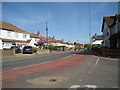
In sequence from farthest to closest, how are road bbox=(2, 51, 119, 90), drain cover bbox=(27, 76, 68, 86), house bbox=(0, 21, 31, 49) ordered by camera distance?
house bbox=(0, 21, 31, 49) < drain cover bbox=(27, 76, 68, 86) < road bbox=(2, 51, 119, 90)

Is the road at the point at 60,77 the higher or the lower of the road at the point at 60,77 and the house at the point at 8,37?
the lower

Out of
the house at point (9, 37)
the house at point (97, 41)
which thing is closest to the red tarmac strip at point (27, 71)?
the house at point (9, 37)

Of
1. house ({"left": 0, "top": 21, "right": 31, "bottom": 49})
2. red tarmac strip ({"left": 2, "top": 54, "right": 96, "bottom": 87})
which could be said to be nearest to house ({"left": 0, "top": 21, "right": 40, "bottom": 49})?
house ({"left": 0, "top": 21, "right": 31, "bottom": 49})

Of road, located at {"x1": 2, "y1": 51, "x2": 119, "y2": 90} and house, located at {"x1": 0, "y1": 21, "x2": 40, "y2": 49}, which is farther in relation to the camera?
house, located at {"x1": 0, "y1": 21, "x2": 40, "y2": 49}

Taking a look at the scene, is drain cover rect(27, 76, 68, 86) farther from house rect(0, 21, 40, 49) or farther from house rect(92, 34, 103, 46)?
house rect(92, 34, 103, 46)

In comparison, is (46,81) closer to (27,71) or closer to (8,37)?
(27,71)

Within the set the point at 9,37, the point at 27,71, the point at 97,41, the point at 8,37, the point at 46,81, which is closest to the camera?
the point at 46,81

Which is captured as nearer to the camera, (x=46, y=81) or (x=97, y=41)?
(x=46, y=81)

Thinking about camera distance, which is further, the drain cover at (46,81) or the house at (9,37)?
the house at (9,37)

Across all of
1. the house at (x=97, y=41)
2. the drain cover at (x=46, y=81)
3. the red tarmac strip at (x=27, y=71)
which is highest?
the house at (x=97, y=41)

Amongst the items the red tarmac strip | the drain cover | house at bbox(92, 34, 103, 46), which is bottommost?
the red tarmac strip

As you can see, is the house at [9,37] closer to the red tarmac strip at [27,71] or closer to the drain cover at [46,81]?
the red tarmac strip at [27,71]

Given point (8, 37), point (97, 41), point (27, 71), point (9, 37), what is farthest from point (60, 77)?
point (97, 41)

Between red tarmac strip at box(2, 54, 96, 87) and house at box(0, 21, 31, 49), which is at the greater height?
house at box(0, 21, 31, 49)
